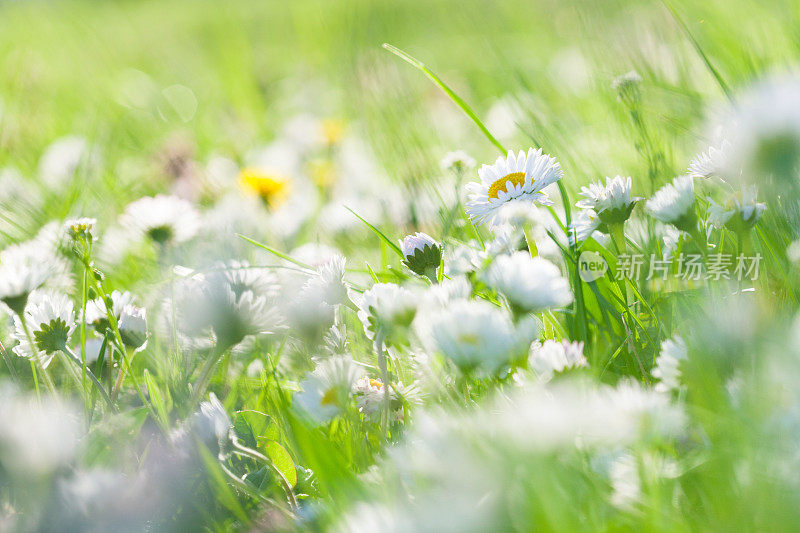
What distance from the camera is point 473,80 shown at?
83.0 inches

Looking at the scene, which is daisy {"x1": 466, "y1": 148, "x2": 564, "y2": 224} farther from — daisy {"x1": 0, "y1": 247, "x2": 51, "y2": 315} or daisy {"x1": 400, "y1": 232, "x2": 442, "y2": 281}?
daisy {"x1": 0, "y1": 247, "x2": 51, "y2": 315}

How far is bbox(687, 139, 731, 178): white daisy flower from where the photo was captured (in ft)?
2.00

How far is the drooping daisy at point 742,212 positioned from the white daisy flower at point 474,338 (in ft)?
0.81

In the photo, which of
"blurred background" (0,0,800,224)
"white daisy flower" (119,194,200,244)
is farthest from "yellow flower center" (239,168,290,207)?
"white daisy flower" (119,194,200,244)

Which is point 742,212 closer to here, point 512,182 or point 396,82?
point 512,182

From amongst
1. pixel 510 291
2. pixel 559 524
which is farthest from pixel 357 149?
pixel 559 524

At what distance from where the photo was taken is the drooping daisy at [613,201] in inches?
25.3

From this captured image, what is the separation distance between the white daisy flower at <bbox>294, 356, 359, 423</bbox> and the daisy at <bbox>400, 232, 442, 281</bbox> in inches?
4.6

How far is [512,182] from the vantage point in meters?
0.67

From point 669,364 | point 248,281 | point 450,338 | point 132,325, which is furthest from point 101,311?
point 669,364

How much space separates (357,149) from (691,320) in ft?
3.63

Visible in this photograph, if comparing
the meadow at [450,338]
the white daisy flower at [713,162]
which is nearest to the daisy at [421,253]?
the meadow at [450,338]

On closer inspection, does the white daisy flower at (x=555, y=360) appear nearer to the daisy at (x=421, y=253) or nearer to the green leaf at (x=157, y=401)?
the daisy at (x=421, y=253)

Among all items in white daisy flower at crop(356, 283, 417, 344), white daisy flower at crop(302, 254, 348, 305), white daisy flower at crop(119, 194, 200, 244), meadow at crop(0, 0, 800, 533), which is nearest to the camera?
meadow at crop(0, 0, 800, 533)
